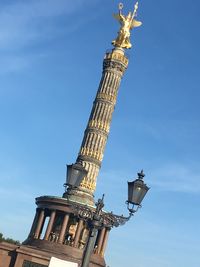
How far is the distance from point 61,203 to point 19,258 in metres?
6.94

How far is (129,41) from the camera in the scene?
44.7 m

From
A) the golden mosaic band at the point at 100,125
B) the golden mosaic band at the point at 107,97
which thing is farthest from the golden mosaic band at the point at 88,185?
the golden mosaic band at the point at 107,97

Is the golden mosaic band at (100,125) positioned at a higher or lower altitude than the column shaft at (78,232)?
higher

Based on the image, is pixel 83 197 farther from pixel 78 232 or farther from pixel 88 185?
pixel 78 232

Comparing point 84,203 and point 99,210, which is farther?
point 84,203

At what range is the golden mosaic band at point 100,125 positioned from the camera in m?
40.8

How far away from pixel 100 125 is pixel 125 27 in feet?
36.3

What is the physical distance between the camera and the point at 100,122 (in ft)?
135

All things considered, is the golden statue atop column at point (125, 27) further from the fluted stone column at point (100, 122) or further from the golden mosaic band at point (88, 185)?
the golden mosaic band at point (88, 185)

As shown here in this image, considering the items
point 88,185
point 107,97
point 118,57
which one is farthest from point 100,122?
point 118,57

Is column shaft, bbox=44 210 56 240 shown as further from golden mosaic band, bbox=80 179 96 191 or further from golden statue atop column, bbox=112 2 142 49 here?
golden statue atop column, bbox=112 2 142 49

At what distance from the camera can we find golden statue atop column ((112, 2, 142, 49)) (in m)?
44.4

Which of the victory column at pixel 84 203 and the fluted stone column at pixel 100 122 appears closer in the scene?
the victory column at pixel 84 203

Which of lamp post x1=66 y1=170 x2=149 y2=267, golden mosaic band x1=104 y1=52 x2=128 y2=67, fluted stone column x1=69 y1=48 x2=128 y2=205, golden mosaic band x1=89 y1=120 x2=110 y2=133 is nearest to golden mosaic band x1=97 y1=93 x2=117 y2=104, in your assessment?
fluted stone column x1=69 y1=48 x2=128 y2=205
